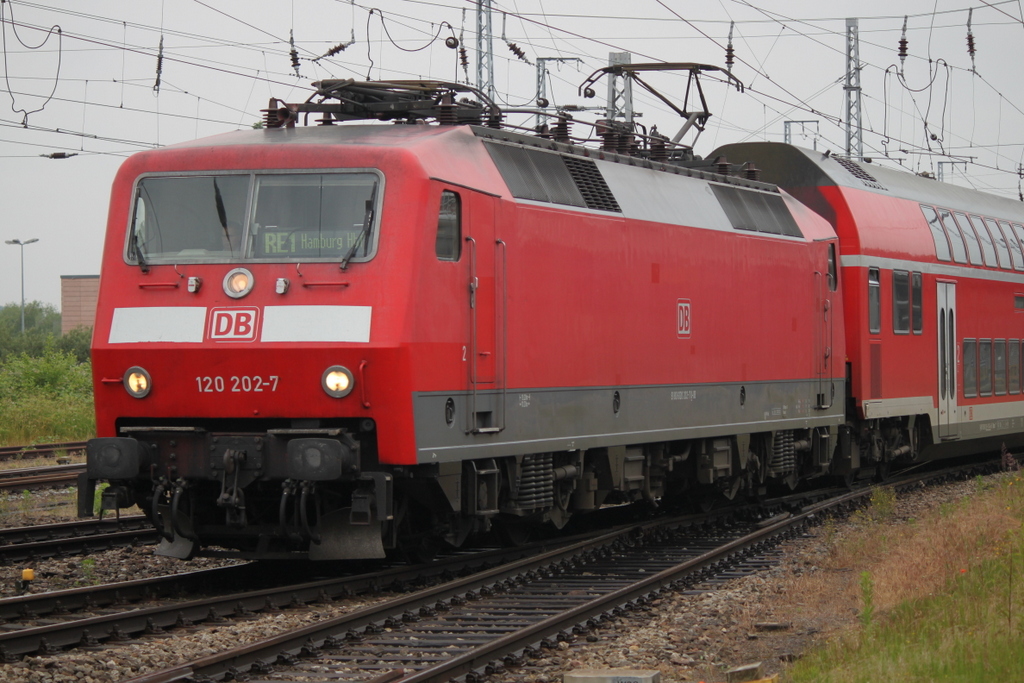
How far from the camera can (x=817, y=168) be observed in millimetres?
18156

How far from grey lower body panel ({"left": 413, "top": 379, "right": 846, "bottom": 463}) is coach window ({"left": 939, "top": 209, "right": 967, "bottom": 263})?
5071 mm

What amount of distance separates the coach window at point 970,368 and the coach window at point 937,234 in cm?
152

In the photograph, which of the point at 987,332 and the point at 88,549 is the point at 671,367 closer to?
the point at 88,549

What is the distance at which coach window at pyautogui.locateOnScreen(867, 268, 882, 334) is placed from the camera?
17672 mm

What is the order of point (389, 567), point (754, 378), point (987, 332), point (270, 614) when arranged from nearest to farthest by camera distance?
point (270, 614)
point (389, 567)
point (754, 378)
point (987, 332)

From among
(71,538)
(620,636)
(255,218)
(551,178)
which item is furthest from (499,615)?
(71,538)

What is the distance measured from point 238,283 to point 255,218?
1.79 feet

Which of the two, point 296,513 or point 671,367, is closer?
point 296,513

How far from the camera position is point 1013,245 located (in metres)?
22.7

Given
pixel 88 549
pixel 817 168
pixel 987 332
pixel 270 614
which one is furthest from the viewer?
pixel 987 332

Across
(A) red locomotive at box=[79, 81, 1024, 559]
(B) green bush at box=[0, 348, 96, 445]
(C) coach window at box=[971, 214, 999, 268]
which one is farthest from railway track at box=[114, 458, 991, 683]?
(B) green bush at box=[0, 348, 96, 445]

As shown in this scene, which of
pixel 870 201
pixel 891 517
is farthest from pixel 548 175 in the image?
pixel 870 201

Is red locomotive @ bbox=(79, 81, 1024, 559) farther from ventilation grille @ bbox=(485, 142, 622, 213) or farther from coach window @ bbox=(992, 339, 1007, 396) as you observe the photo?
coach window @ bbox=(992, 339, 1007, 396)

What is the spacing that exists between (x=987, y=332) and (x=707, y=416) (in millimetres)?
9148
